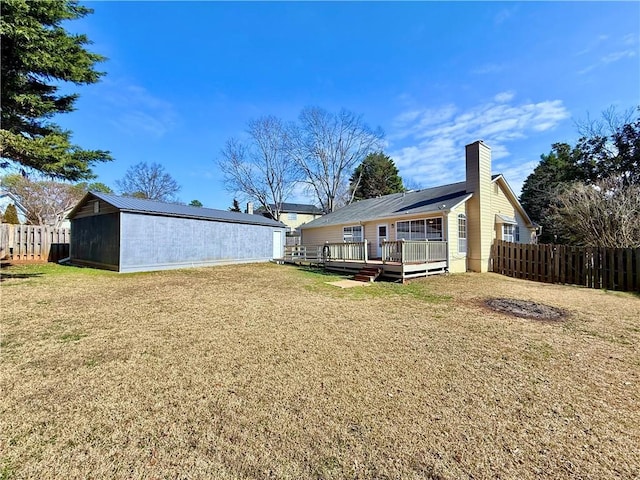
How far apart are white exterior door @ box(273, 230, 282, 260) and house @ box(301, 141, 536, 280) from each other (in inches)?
240

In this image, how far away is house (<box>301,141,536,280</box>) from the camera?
11.5 m

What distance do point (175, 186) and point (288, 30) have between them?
3215 cm

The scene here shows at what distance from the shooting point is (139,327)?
5.08 meters

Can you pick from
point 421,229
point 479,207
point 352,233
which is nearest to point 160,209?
point 352,233

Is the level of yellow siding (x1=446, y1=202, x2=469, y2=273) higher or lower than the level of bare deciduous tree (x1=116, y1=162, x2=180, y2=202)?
lower

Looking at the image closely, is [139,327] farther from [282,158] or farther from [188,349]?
[282,158]

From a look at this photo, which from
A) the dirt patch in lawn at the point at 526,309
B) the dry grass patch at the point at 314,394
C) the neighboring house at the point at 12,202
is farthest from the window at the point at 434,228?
the neighboring house at the point at 12,202

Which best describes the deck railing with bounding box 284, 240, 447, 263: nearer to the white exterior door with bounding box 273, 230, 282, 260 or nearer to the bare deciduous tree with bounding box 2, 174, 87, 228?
the white exterior door with bounding box 273, 230, 282, 260

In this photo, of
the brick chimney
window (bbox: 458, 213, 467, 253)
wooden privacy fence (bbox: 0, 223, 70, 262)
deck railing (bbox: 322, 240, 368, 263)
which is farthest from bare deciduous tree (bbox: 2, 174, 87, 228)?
the brick chimney

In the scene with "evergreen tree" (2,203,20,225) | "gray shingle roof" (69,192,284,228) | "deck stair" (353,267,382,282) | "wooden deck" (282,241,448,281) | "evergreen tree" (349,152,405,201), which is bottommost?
"deck stair" (353,267,382,282)

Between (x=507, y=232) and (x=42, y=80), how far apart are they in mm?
20495

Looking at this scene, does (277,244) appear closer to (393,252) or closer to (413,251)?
(393,252)

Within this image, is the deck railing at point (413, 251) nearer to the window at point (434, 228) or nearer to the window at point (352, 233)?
the window at point (434, 228)

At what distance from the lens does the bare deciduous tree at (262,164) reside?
30297mm
